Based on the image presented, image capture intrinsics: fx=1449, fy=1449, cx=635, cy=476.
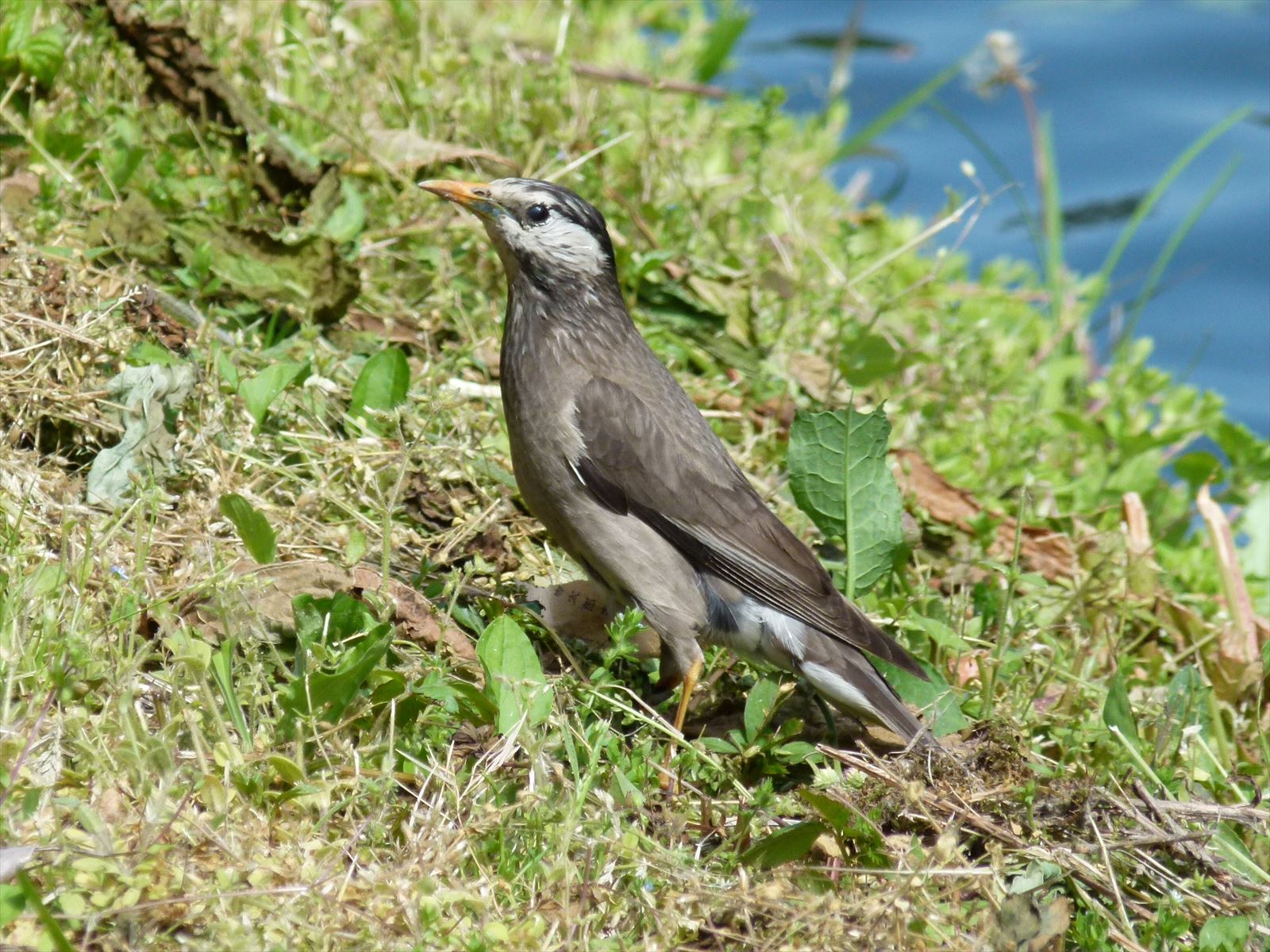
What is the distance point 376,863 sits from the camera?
3523 millimetres

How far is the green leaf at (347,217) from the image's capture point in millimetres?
5945

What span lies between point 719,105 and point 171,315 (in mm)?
4205

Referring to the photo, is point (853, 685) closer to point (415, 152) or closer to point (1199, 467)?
point (1199, 467)

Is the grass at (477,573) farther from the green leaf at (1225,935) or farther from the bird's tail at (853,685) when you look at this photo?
the bird's tail at (853,685)

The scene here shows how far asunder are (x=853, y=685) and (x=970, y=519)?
Result: 1.53 meters

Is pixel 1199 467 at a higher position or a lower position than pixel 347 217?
lower

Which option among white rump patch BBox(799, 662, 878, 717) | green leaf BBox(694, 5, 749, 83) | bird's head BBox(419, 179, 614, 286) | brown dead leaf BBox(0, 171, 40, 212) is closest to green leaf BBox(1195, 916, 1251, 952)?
white rump patch BBox(799, 662, 878, 717)

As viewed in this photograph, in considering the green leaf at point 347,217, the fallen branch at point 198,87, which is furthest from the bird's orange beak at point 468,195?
the fallen branch at point 198,87

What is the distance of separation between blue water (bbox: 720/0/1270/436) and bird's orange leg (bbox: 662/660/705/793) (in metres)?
4.49

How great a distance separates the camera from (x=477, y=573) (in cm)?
491

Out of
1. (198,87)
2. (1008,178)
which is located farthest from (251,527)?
(1008,178)

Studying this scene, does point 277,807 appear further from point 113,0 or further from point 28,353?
point 113,0

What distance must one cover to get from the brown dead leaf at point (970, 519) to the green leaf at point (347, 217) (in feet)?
7.94

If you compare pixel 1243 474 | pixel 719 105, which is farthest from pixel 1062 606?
pixel 719 105
